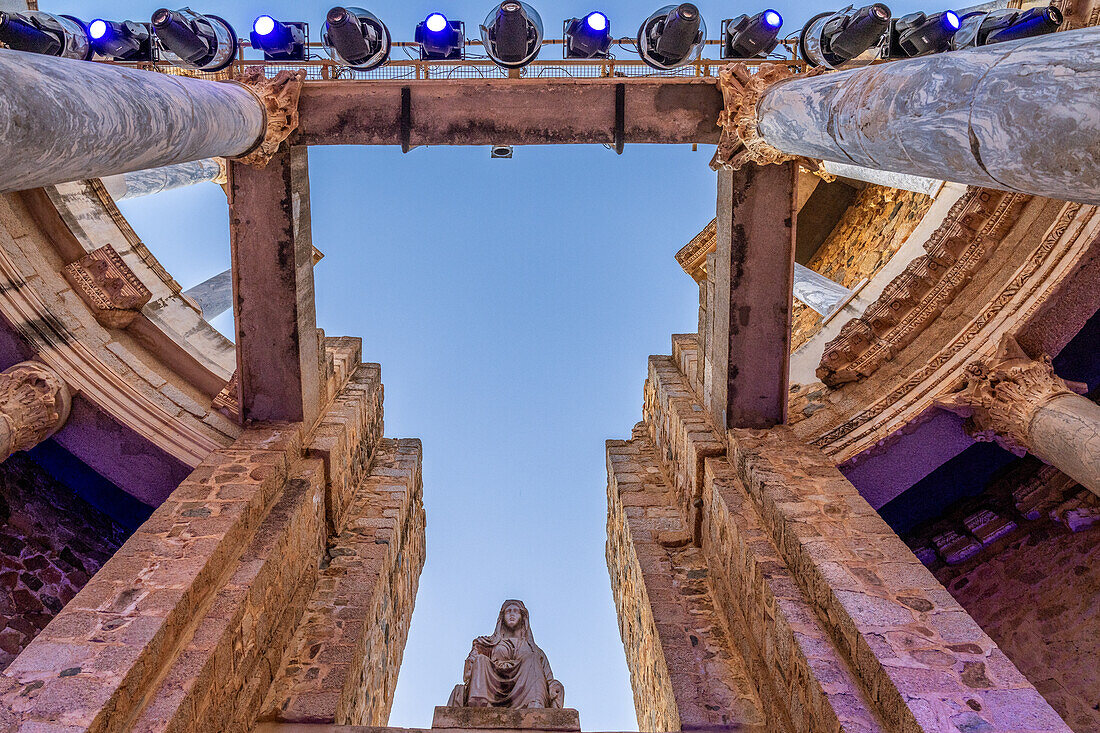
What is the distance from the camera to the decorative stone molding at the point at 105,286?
876 centimetres

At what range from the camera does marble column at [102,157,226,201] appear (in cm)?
1167

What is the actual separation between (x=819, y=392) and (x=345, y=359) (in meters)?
6.15

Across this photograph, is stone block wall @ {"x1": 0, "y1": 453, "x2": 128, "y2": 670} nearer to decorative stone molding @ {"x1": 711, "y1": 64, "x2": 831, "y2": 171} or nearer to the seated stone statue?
the seated stone statue

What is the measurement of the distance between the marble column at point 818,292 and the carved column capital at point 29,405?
32.7 ft

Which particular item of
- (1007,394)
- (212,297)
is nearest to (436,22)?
(1007,394)

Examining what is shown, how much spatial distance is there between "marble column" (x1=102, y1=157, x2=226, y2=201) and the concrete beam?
14.5 feet

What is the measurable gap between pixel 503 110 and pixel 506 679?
5.86m

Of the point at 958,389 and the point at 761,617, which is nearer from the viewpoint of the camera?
the point at 761,617

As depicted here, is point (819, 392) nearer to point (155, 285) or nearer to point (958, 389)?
point (958, 389)

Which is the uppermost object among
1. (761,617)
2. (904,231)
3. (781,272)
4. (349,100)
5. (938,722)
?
(904,231)

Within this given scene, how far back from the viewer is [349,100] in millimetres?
7668

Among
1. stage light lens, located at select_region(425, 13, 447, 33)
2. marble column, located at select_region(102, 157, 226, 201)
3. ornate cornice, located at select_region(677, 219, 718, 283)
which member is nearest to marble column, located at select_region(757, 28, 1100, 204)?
stage light lens, located at select_region(425, 13, 447, 33)

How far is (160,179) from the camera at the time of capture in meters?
13.0

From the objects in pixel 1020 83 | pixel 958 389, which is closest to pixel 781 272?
pixel 958 389
